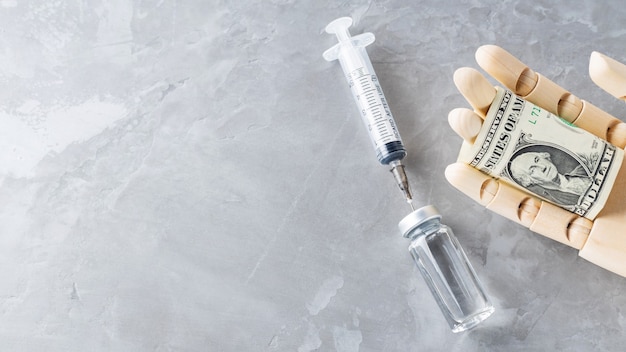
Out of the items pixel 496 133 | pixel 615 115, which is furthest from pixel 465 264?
pixel 615 115

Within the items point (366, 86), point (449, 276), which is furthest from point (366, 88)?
point (449, 276)

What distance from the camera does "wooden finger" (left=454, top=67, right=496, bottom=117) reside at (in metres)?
0.81

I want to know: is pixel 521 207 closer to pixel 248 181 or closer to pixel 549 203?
Result: pixel 549 203

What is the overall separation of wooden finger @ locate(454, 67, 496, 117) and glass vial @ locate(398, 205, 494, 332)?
0.21 meters

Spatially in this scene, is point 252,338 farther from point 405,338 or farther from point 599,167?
point 599,167

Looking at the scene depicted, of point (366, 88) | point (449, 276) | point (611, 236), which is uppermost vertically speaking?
point (366, 88)

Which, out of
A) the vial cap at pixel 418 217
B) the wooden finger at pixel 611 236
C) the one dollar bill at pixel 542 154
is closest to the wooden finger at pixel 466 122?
the one dollar bill at pixel 542 154

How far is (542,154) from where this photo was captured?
0.87m

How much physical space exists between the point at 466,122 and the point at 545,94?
0.49ft

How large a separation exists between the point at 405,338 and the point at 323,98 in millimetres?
409

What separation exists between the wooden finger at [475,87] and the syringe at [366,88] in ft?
0.57

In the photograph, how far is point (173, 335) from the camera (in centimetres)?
101

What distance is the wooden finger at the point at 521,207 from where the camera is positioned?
34.9 inches

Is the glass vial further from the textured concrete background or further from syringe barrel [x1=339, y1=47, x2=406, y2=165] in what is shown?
syringe barrel [x1=339, y1=47, x2=406, y2=165]
